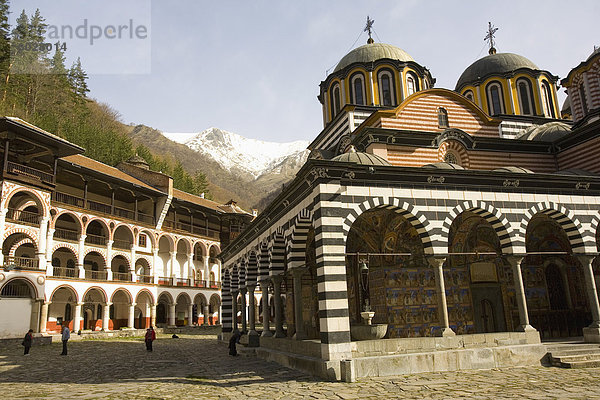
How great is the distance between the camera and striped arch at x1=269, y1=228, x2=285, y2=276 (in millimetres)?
13906

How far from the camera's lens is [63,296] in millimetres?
29000

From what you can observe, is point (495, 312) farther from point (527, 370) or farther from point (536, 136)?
point (536, 136)

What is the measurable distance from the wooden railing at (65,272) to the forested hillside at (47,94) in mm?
16155

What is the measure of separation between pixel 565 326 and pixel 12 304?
952 inches

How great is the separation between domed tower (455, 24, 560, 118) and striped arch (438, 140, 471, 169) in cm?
638

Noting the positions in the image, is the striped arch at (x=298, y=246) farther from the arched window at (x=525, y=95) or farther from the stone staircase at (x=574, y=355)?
the arched window at (x=525, y=95)

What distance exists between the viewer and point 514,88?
856 inches

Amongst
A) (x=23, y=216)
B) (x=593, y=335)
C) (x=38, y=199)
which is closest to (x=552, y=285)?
(x=593, y=335)

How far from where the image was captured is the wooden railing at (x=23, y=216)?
79.5 ft

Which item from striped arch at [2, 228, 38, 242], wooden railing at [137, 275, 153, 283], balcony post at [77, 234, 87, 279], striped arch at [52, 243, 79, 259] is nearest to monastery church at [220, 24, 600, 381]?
striped arch at [2, 228, 38, 242]

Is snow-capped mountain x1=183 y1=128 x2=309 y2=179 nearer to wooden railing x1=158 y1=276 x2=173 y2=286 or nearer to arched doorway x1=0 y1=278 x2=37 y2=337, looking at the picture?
wooden railing x1=158 y1=276 x2=173 y2=286

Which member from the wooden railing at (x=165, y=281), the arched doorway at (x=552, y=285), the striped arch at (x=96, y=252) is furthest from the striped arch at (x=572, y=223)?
the wooden railing at (x=165, y=281)

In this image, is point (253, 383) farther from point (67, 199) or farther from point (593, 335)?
point (67, 199)

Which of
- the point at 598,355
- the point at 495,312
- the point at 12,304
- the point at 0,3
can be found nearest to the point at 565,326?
the point at 495,312
